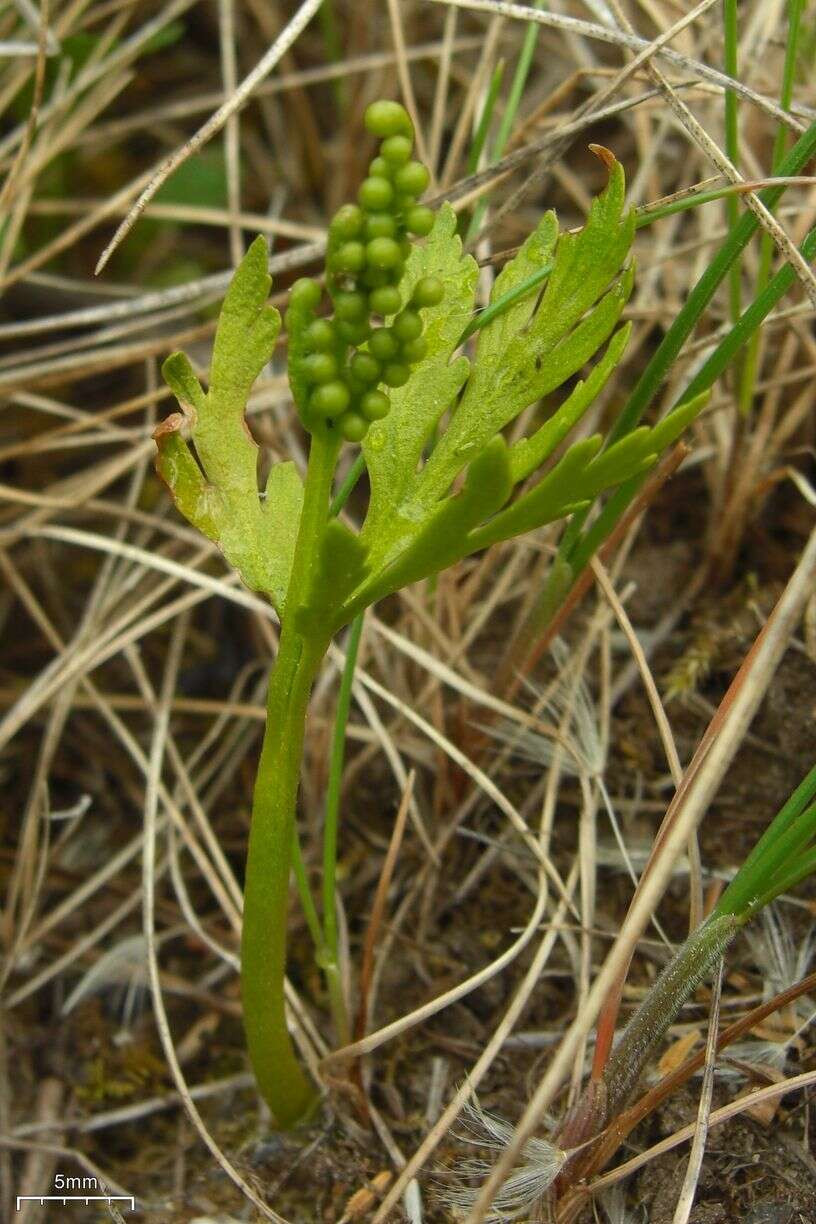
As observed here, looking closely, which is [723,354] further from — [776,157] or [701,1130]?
[701,1130]

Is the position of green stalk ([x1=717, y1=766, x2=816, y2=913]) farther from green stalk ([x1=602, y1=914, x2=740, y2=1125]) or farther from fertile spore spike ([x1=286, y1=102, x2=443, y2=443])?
fertile spore spike ([x1=286, y1=102, x2=443, y2=443])

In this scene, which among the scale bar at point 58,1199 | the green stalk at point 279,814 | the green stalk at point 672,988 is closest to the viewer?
the green stalk at point 279,814

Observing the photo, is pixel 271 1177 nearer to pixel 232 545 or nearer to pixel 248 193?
pixel 232 545

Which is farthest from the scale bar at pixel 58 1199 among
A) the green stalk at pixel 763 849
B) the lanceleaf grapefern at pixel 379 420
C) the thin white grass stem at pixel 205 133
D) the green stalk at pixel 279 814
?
the thin white grass stem at pixel 205 133

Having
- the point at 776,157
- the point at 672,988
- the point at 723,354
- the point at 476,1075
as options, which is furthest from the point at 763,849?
the point at 776,157

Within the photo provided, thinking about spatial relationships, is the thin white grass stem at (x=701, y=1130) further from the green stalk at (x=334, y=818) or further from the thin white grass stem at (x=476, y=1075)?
the green stalk at (x=334, y=818)

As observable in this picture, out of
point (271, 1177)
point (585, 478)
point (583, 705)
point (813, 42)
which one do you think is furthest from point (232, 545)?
point (813, 42)
